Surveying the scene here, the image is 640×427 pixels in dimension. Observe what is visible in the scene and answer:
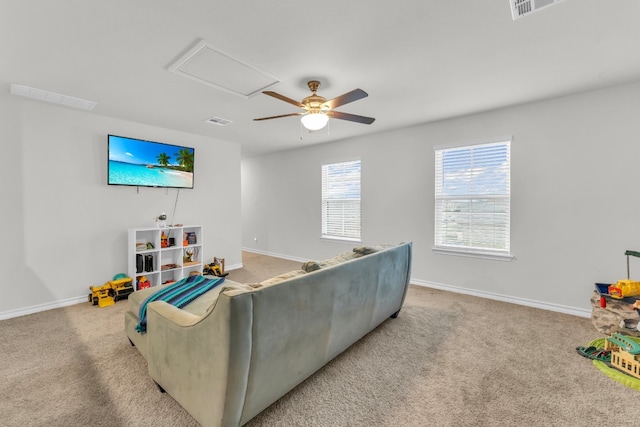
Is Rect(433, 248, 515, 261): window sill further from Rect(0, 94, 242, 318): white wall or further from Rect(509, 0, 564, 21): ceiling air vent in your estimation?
Rect(0, 94, 242, 318): white wall

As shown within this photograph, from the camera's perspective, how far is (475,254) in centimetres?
378

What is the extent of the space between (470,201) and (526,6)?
257 centimetres

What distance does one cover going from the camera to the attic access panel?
2214 millimetres

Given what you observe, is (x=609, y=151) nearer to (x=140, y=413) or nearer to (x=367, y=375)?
(x=367, y=375)

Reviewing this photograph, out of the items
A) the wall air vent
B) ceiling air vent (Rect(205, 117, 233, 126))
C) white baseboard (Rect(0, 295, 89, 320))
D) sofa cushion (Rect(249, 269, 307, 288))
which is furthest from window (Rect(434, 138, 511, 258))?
white baseboard (Rect(0, 295, 89, 320))

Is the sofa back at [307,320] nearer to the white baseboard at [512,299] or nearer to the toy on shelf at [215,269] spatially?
the white baseboard at [512,299]

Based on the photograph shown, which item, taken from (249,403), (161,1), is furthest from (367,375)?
(161,1)

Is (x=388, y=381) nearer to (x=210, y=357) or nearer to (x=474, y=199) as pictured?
(x=210, y=357)

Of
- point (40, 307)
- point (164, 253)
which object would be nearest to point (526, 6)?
point (164, 253)

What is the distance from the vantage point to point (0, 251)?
120 inches

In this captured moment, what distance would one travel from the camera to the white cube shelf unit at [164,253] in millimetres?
3805

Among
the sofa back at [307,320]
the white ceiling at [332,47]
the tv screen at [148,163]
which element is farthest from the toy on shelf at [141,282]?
the sofa back at [307,320]

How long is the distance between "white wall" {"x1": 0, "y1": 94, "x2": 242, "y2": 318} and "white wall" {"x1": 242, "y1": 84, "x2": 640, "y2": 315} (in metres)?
3.87

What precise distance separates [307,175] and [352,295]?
158 inches
